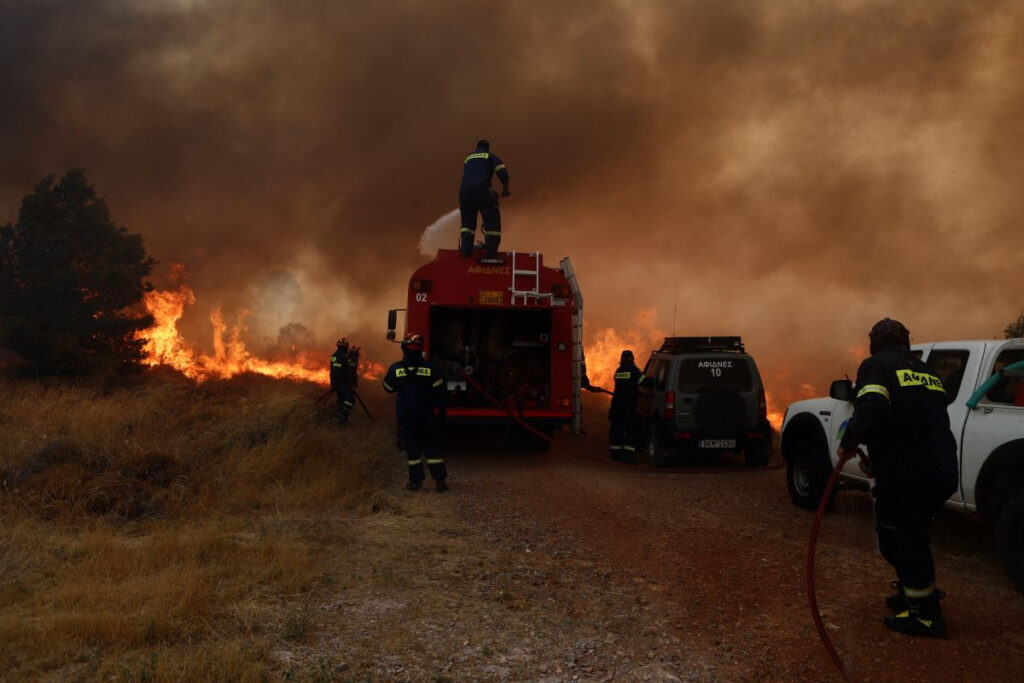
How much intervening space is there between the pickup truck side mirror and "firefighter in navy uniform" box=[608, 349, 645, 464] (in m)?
5.22

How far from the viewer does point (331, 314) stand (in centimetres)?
3456

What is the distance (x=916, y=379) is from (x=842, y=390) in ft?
4.67

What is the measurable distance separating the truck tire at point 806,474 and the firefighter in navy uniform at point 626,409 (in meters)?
3.33

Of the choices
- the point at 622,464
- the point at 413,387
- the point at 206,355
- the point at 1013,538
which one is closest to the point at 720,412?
the point at 622,464

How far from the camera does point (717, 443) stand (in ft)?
34.2

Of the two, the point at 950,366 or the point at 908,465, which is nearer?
the point at 908,465

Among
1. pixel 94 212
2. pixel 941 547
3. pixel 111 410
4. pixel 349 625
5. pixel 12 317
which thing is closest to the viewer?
pixel 349 625

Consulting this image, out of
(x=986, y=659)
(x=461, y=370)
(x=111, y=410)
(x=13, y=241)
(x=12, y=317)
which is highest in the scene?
(x=13, y=241)

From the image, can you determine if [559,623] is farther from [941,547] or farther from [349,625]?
[941,547]

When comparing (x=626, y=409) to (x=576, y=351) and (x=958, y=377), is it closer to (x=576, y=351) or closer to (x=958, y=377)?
(x=576, y=351)

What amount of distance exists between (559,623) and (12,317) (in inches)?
869

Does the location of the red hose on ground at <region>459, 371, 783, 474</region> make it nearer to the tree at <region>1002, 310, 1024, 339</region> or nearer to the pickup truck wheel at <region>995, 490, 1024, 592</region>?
the pickup truck wheel at <region>995, 490, 1024, 592</region>

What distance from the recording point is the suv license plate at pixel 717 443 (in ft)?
34.0

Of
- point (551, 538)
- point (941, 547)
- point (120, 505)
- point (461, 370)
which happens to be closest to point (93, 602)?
point (120, 505)
